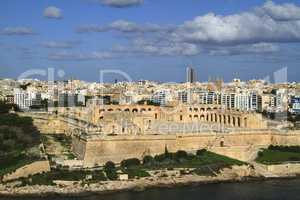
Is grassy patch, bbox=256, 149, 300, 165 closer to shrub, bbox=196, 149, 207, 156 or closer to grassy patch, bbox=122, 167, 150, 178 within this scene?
shrub, bbox=196, 149, 207, 156

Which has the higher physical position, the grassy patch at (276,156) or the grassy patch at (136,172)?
the grassy patch at (276,156)

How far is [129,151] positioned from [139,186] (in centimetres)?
292

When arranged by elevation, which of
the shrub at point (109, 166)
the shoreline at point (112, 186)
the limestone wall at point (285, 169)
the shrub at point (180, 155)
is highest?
the shrub at point (180, 155)

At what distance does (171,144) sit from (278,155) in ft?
12.5

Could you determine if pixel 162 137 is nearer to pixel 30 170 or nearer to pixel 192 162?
pixel 192 162

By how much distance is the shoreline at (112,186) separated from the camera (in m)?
16.8

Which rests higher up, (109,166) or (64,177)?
(109,166)

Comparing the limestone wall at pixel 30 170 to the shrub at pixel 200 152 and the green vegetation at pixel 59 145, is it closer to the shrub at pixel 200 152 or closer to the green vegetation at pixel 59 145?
the green vegetation at pixel 59 145

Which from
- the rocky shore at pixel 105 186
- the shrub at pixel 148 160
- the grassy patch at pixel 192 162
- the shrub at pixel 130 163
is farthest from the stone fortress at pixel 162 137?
the rocky shore at pixel 105 186

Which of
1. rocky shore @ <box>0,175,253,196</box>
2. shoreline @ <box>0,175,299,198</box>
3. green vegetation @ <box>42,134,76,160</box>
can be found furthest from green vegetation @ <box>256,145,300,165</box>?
green vegetation @ <box>42,134,76,160</box>

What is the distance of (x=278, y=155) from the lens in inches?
842

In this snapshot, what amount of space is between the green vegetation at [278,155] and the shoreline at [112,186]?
1467 mm

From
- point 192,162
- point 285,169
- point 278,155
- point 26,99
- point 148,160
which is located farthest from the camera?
point 26,99

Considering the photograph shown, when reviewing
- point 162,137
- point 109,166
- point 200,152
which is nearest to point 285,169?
point 200,152
